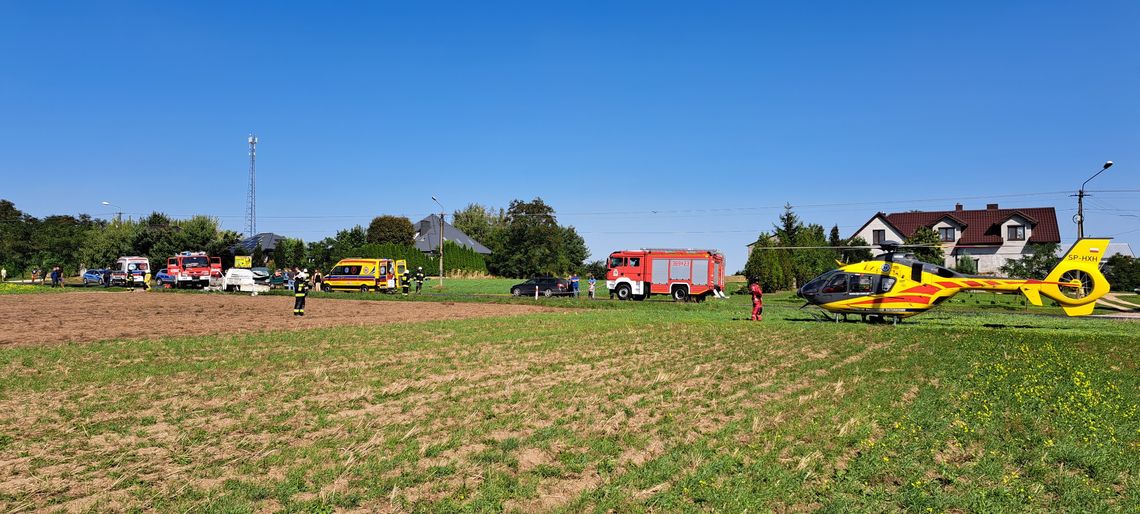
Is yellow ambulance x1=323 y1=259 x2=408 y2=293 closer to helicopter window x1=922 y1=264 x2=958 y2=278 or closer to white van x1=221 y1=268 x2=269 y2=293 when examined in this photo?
white van x1=221 y1=268 x2=269 y2=293

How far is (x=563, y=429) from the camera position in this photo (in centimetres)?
789

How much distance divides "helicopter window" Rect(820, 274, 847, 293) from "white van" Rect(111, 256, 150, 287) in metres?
45.6

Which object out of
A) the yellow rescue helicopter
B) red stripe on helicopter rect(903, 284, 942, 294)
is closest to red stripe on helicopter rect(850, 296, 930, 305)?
the yellow rescue helicopter

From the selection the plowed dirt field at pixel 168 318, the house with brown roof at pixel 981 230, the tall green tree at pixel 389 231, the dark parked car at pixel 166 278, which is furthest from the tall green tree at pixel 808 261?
the tall green tree at pixel 389 231

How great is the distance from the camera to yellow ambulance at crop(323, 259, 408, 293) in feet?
A: 138

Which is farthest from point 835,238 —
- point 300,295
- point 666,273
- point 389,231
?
point 389,231

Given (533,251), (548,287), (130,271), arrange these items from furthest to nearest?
(533,251)
(130,271)
(548,287)

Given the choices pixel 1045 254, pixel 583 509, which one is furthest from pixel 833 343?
pixel 1045 254

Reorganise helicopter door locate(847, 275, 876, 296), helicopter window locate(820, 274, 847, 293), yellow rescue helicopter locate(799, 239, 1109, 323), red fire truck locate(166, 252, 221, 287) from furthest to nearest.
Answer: red fire truck locate(166, 252, 221, 287), helicopter window locate(820, 274, 847, 293), helicopter door locate(847, 275, 876, 296), yellow rescue helicopter locate(799, 239, 1109, 323)

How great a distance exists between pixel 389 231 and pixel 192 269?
61.2 meters

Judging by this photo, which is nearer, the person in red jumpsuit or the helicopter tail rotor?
the helicopter tail rotor

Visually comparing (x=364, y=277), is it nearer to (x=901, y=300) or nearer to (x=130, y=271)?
(x=130, y=271)

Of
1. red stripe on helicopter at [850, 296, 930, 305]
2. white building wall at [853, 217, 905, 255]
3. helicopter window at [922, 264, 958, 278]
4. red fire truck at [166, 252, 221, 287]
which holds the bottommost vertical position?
red stripe on helicopter at [850, 296, 930, 305]

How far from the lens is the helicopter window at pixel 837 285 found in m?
22.6
